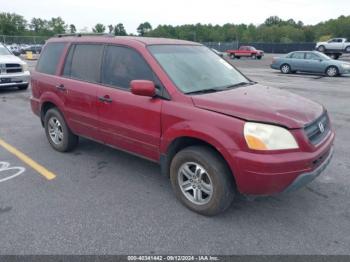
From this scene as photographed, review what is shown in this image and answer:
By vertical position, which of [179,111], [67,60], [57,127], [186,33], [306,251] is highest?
[186,33]

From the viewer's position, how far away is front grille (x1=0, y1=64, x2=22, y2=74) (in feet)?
36.7

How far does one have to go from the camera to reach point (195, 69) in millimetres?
4008

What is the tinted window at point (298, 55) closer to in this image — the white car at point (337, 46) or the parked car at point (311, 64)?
the parked car at point (311, 64)

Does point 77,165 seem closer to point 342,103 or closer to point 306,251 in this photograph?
point 306,251

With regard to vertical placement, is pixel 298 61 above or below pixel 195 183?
above

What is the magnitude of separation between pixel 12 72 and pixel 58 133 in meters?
7.62

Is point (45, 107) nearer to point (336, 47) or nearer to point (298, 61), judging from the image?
point (298, 61)

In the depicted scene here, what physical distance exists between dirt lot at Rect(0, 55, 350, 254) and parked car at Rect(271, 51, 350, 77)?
14.2 meters

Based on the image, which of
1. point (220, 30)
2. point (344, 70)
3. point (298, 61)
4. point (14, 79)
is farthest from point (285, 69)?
point (220, 30)

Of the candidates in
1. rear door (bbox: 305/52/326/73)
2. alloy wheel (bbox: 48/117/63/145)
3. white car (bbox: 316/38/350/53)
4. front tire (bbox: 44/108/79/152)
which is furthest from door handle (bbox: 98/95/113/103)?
white car (bbox: 316/38/350/53)

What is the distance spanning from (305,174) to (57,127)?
12.8ft

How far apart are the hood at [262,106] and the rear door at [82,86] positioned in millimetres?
1696

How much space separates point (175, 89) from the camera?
3539 millimetres

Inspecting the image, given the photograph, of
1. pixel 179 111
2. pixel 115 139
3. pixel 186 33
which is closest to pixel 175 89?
pixel 179 111
